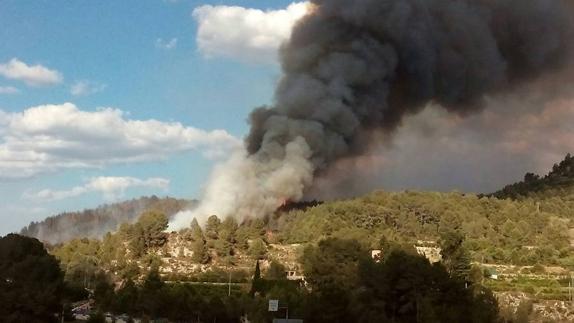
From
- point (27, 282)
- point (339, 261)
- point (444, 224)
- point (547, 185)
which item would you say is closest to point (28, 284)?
point (27, 282)

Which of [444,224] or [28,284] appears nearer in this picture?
[28,284]

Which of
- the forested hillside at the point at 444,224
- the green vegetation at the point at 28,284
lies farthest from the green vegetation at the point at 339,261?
the green vegetation at the point at 28,284

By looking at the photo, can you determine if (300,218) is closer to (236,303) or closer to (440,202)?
(440,202)

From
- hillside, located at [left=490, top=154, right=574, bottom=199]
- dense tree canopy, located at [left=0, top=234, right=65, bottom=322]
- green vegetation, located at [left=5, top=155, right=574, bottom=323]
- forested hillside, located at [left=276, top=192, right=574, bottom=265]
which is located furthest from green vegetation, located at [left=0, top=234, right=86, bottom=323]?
hillside, located at [left=490, top=154, right=574, bottom=199]

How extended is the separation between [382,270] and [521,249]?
29.1m

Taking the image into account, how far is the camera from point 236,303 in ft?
106

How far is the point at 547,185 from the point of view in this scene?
103 metres

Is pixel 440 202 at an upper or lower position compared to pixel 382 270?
upper

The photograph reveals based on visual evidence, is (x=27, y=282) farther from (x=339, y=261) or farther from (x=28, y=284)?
(x=339, y=261)

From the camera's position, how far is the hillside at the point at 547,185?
9362 centimetres

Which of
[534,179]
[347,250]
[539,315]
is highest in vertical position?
[534,179]

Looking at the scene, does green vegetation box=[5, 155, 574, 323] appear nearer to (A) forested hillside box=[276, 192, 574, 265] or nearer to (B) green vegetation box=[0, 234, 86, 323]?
(A) forested hillside box=[276, 192, 574, 265]

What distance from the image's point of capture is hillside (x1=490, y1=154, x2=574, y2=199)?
93625mm

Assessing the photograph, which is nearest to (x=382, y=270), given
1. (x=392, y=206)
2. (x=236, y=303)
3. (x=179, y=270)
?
(x=236, y=303)
